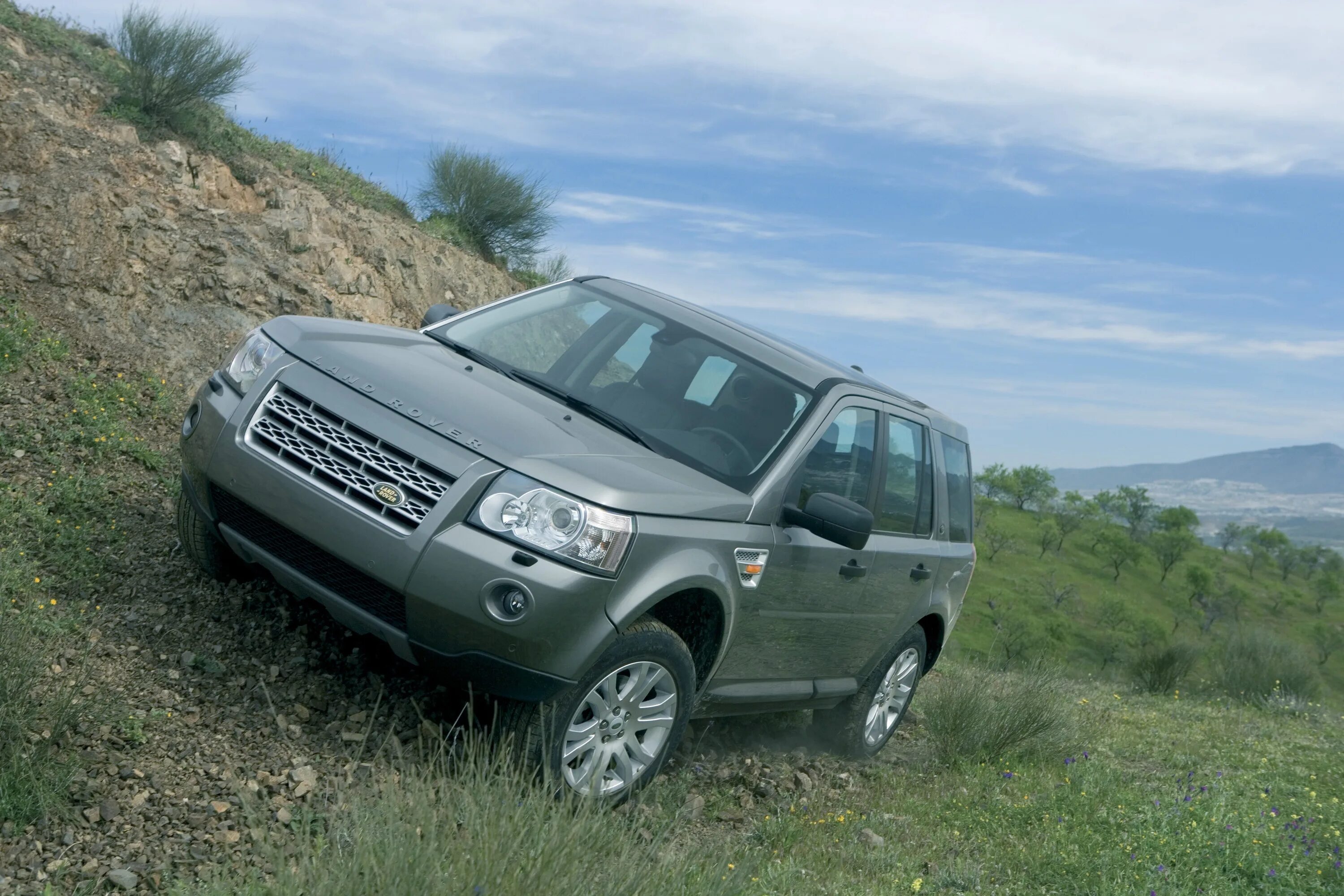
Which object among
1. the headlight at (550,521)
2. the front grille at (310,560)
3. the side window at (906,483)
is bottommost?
the front grille at (310,560)

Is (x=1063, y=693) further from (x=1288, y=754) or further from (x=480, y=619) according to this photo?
(x=480, y=619)

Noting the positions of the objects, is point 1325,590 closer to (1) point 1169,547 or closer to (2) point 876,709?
(1) point 1169,547

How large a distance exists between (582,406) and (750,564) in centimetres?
105

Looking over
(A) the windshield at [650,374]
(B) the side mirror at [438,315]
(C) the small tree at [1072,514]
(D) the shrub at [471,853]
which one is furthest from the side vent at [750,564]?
(C) the small tree at [1072,514]

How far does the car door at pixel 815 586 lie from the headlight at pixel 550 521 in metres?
1.00

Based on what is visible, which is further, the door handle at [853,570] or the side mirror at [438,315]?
the side mirror at [438,315]

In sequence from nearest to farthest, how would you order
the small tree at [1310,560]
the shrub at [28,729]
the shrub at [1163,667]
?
the shrub at [28,729]
the shrub at [1163,667]
the small tree at [1310,560]

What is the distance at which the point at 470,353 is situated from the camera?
5660mm

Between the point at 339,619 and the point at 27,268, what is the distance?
6.91m

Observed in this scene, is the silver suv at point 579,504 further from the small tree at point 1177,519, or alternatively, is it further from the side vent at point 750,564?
the small tree at point 1177,519

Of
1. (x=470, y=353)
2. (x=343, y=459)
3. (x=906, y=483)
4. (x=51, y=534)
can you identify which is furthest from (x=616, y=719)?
(x=51, y=534)

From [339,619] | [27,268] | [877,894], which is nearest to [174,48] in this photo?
[27,268]

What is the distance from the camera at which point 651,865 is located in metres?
3.17

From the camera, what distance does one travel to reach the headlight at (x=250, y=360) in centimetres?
492
